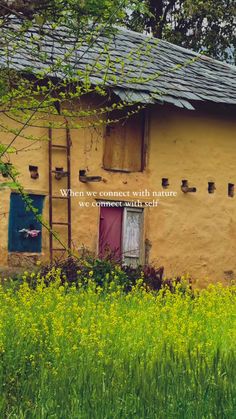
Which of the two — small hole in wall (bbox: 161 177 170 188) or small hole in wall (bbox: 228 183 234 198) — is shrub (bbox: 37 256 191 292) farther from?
small hole in wall (bbox: 228 183 234 198)

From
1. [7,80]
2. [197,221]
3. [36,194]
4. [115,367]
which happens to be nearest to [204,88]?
[197,221]

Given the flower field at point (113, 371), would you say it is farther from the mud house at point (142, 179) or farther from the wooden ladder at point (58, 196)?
the mud house at point (142, 179)

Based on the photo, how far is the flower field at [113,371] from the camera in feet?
→ 16.8

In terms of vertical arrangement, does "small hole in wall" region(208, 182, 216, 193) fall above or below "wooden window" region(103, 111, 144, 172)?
below

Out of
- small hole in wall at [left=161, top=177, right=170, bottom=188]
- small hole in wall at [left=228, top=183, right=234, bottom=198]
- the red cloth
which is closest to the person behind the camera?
the red cloth

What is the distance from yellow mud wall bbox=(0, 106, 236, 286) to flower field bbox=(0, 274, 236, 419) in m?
7.61

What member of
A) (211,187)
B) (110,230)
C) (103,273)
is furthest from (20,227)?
(211,187)

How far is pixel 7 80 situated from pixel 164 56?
12.3m

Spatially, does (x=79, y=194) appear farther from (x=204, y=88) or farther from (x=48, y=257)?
(x=204, y=88)

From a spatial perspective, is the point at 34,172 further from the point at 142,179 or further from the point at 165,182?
the point at 165,182

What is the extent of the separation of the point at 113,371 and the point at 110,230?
10.7m

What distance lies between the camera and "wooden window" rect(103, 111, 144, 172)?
1642 centimetres

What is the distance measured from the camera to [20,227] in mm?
15172

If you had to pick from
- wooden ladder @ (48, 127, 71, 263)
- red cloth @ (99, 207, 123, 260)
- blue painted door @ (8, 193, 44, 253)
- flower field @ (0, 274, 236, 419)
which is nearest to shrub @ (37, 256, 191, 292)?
wooden ladder @ (48, 127, 71, 263)
